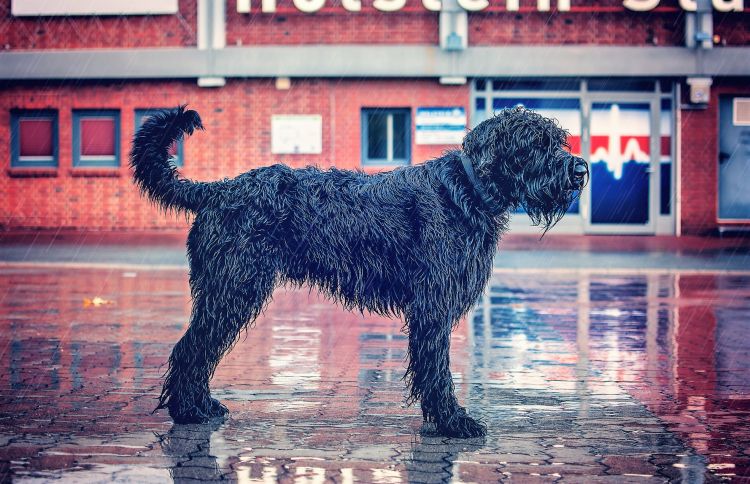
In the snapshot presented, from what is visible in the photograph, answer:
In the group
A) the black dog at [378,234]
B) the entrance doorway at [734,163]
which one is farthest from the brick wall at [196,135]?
the black dog at [378,234]

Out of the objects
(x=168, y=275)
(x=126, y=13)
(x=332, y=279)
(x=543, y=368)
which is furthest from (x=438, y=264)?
(x=126, y=13)

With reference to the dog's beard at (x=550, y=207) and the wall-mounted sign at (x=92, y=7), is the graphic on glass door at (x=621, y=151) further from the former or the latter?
the dog's beard at (x=550, y=207)

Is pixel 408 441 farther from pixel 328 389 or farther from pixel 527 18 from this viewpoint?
pixel 527 18

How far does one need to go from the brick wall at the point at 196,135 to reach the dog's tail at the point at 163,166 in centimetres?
1744

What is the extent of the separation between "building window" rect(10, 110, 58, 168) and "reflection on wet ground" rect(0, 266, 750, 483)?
43.4 feet

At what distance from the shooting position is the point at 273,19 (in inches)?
929

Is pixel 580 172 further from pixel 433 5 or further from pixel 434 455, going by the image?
pixel 433 5

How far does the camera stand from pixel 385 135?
2389 centimetres

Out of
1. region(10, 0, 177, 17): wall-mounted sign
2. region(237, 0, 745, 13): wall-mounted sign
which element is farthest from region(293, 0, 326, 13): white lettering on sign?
region(10, 0, 177, 17): wall-mounted sign

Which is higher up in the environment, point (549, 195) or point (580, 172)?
point (580, 172)

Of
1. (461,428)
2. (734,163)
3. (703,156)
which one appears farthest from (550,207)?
(734,163)

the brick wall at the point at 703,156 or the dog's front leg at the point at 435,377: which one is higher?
the brick wall at the point at 703,156

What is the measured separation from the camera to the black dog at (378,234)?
219 inches

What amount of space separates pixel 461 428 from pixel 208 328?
1403 mm
